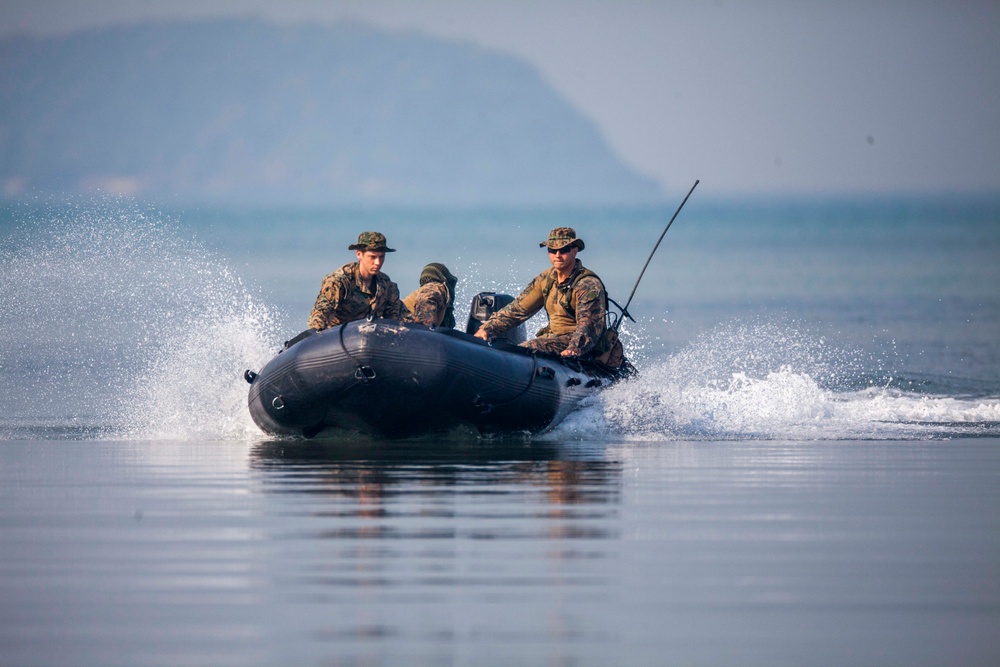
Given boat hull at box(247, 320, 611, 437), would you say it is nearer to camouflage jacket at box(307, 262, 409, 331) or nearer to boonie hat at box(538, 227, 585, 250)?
camouflage jacket at box(307, 262, 409, 331)

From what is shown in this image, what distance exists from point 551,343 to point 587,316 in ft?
1.42

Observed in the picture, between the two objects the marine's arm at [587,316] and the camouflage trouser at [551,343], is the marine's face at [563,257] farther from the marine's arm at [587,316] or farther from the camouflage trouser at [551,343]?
the camouflage trouser at [551,343]

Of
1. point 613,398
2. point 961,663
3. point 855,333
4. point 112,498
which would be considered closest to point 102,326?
point 855,333

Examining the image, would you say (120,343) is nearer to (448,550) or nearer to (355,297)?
(355,297)

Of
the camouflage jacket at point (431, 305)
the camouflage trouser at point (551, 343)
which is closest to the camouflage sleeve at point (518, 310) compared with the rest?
the camouflage trouser at point (551, 343)

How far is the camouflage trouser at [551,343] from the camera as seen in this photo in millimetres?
16469

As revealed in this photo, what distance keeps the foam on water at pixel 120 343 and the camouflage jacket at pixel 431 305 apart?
1886 millimetres

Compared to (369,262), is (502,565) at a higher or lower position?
lower

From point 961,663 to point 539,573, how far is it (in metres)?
1.98

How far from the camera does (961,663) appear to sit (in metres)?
5.75

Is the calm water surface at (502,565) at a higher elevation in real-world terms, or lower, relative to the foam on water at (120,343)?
lower

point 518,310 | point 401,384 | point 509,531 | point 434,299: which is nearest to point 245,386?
point 434,299

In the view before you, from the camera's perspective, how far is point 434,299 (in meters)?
16.3

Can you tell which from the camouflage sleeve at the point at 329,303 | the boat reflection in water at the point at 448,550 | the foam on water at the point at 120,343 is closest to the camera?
the boat reflection in water at the point at 448,550
